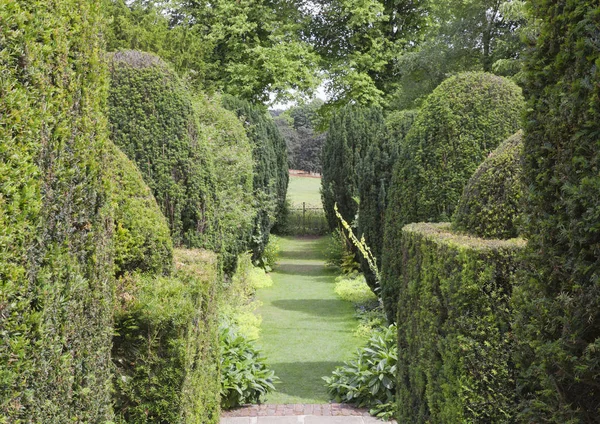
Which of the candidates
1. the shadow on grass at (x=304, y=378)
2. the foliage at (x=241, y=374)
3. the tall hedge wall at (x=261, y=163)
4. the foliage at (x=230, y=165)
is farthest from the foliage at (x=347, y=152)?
the foliage at (x=241, y=374)

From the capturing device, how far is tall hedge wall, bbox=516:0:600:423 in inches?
87.0

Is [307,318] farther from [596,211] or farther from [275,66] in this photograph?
[275,66]

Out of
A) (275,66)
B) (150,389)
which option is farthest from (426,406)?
(275,66)

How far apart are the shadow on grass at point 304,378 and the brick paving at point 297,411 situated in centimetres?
34

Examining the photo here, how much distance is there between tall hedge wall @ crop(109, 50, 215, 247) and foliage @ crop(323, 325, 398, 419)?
263 cm

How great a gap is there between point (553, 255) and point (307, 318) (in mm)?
9624

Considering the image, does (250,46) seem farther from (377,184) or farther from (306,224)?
(377,184)

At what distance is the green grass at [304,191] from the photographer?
1356 inches

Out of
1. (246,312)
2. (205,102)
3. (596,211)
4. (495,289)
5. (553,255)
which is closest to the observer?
(596,211)

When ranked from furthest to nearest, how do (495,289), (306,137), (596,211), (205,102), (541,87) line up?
1. (306,137)
2. (205,102)
3. (495,289)
4. (541,87)
5. (596,211)

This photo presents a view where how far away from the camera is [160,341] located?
14.0ft

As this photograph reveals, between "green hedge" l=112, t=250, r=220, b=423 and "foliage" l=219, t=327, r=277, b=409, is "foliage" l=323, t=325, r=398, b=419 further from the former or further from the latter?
"green hedge" l=112, t=250, r=220, b=423

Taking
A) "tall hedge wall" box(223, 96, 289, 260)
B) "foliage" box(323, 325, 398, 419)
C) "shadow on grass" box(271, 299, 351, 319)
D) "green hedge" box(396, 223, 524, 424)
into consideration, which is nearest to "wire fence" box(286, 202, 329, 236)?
"tall hedge wall" box(223, 96, 289, 260)

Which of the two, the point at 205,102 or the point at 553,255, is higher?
the point at 205,102
